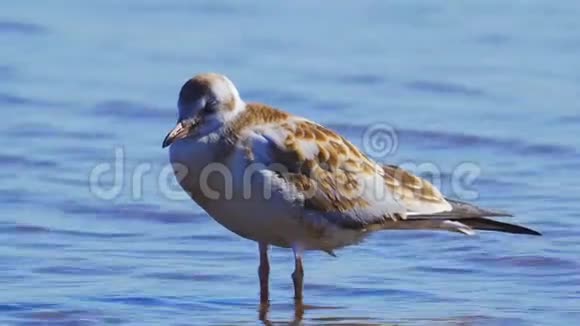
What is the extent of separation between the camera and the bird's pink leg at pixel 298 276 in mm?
9789

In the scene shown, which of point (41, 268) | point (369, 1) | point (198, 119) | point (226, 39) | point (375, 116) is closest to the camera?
point (198, 119)

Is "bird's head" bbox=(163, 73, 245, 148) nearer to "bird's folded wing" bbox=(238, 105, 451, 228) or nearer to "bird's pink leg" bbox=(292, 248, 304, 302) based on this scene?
"bird's folded wing" bbox=(238, 105, 451, 228)

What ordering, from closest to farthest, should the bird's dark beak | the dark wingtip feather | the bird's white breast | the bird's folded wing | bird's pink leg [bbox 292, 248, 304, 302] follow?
the bird's dark beak → the bird's white breast → the bird's folded wing → bird's pink leg [bbox 292, 248, 304, 302] → the dark wingtip feather

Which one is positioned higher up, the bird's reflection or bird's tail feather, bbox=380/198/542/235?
bird's tail feather, bbox=380/198/542/235

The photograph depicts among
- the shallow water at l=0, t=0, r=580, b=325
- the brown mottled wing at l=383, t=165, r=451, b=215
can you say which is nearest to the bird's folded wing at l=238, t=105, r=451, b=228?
the brown mottled wing at l=383, t=165, r=451, b=215

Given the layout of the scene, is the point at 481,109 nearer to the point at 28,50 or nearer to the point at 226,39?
the point at 226,39

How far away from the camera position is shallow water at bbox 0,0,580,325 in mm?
9984

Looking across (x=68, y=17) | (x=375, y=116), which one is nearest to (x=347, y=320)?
(x=375, y=116)

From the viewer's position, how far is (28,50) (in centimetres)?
1766

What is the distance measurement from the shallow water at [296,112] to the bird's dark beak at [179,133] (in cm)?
107

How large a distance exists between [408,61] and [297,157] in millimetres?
7870

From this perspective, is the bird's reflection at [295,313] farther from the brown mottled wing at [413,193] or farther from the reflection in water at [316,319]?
the brown mottled wing at [413,193]

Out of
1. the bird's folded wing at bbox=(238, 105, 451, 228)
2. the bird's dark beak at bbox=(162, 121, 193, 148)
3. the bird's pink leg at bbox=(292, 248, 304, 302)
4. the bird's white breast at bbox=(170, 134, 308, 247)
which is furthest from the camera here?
the bird's pink leg at bbox=(292, 248, 304, 302)

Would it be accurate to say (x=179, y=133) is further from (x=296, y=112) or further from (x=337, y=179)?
(x=296, y=112)
